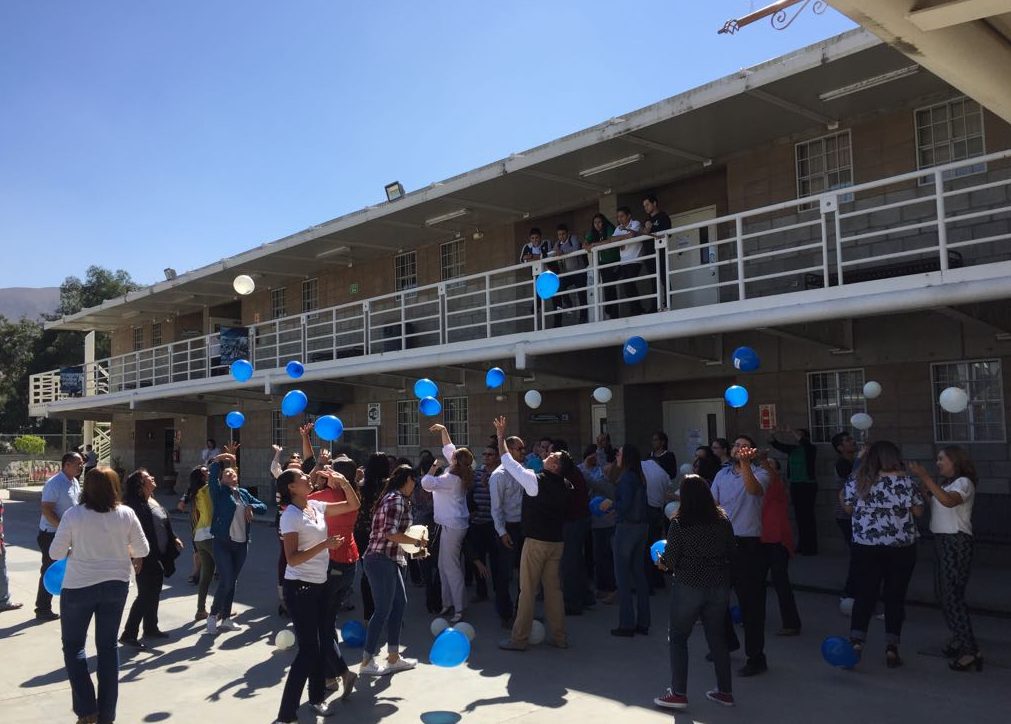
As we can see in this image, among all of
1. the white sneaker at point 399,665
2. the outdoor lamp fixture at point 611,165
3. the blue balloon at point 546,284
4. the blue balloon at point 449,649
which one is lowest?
the white sneaker at point 399,665

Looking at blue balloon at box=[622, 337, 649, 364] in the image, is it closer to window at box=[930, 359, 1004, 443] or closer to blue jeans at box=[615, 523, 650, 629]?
blue jeans at box=[615, 523, 650, 629]

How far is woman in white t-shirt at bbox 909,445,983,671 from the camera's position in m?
6.53

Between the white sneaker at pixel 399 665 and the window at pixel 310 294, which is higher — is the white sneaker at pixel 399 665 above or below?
below

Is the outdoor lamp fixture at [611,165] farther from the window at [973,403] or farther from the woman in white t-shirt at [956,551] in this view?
the woman in white t-shirt at [956,551]

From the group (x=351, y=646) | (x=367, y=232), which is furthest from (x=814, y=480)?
(x=367, y=232)

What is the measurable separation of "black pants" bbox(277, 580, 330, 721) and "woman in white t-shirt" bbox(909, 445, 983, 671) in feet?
15.1

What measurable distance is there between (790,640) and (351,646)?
397cm

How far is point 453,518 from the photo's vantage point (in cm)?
852

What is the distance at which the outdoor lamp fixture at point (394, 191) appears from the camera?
16172 millimetres

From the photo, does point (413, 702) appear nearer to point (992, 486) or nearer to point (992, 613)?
point (992, 613)

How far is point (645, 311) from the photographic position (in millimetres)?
12719

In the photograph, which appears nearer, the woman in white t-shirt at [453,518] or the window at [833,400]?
the woman in white t-shirt at [453,518]

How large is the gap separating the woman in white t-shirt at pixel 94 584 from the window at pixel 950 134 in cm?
1032

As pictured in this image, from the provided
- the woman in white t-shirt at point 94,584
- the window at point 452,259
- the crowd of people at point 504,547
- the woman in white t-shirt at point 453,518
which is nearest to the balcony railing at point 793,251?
the window at point 452,259
